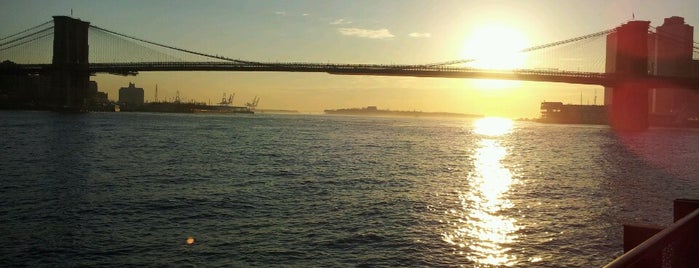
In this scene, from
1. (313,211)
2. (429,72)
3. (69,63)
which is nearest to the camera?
(313,211)

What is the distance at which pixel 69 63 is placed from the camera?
10762cm

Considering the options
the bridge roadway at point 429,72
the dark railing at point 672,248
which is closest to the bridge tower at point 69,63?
the bridge roadway at point 429,72

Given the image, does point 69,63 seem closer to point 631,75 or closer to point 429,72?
point 429,72

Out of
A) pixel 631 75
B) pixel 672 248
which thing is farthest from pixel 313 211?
pixel 631 75

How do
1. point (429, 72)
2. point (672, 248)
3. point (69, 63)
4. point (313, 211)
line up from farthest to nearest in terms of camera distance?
point (69, 63), point (429, 72), point (313, 211), point (672, 248)

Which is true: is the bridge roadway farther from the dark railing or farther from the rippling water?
the dark railing

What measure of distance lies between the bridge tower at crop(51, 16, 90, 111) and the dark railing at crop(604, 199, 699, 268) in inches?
4397

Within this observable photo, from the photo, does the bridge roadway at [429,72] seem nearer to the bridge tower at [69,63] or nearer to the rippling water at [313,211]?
the bridge tower at [69,63]

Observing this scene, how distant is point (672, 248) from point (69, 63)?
11749 cm

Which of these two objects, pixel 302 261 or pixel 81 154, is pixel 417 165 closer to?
pixel 81 154

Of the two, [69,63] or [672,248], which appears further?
[69,63]

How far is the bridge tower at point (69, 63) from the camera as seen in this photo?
10775 centimetres

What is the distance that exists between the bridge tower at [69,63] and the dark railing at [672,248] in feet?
366

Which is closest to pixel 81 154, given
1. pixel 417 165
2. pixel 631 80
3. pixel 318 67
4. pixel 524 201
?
pixel 417 165
